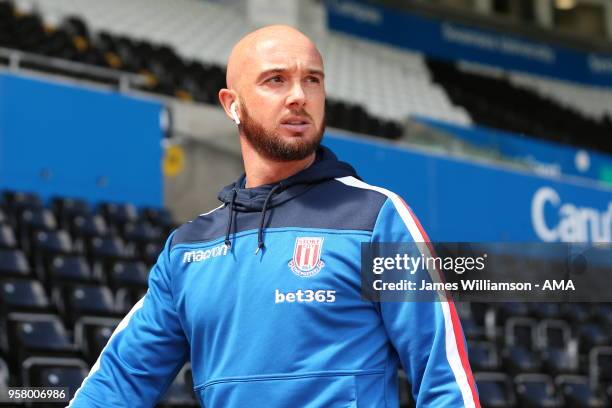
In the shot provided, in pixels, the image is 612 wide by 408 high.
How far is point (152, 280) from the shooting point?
2.03m

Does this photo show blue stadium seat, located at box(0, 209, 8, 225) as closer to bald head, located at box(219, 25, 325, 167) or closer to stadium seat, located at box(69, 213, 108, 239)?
stadium seat, located at box(69, 213, 108, 239)

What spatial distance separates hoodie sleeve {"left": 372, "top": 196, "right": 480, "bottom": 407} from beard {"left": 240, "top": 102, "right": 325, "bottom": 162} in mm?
240

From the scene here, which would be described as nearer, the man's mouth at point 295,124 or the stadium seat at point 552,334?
the man's mouth at point 295,124

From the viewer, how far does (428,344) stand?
1.69 metres

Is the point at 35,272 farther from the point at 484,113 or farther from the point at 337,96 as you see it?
the point at 484,113

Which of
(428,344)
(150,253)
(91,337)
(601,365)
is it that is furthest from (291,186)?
(601,365)

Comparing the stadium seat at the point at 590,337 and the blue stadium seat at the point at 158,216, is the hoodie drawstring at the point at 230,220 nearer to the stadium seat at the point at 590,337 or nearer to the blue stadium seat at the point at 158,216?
the blue stadium seat at the point at 158,216

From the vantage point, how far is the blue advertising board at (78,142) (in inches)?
320

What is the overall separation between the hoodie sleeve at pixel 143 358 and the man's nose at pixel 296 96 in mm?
391

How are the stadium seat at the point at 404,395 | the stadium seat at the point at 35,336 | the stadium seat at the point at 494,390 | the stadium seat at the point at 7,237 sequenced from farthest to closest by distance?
1. the stadium seat at the point at 494,390
2. the stadium seat at the point at 7,237
3. the stadium seat at the point at 404,395
4. the stadium seat at the point at 35,336

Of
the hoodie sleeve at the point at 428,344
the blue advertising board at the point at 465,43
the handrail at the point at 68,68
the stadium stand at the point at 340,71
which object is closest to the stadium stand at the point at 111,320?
the handrail at the point at 68,68

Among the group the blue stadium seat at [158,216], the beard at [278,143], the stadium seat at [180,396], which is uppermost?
the blue stadium seat at [158,216]

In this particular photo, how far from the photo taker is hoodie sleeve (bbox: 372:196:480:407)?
166 cm

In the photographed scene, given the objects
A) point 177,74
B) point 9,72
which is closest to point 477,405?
point 9,72
